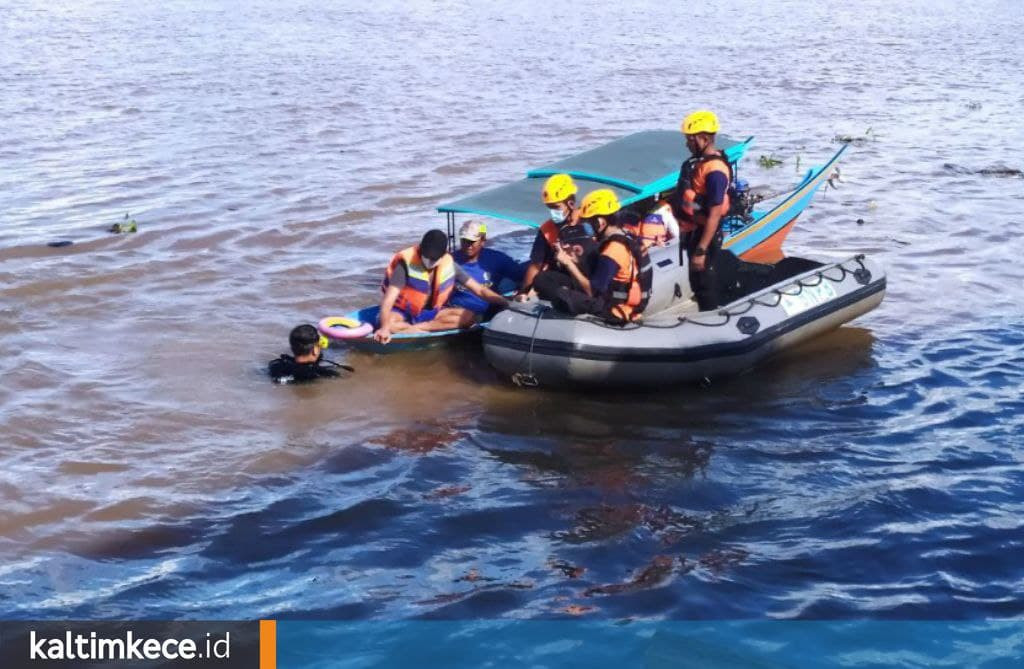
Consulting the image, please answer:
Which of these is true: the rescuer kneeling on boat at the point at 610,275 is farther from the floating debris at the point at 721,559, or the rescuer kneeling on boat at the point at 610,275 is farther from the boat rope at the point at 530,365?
the floating debris at the point at 721,559

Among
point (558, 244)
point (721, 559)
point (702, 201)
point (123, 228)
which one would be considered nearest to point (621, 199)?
point (702, 201)

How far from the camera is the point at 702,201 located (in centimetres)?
994

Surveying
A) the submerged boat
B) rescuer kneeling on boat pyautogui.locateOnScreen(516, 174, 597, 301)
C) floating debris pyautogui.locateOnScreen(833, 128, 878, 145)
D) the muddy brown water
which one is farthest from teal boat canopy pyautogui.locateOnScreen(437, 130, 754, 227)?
floating debris pyautogui.locateOnScreen(833, 128, 878, 145)

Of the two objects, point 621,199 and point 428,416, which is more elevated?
point 621,199

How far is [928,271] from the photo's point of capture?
41.8 feet

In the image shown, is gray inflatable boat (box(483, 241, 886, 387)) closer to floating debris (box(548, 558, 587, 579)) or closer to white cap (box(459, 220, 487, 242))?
white cap (box(459, 220, 487, 242))

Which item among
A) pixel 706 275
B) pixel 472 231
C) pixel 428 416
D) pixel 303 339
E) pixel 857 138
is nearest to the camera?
pixel 428 416

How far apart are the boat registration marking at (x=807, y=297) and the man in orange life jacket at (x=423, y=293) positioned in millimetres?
2383

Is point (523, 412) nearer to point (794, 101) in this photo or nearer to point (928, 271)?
point (928, 271)

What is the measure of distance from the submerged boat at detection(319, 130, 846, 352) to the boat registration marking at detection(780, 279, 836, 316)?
132 cm

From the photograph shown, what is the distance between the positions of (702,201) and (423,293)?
8.10ft

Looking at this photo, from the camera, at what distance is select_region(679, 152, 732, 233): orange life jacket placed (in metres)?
9.79

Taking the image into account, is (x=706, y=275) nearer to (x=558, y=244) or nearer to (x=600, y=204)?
(x=558, y=244)

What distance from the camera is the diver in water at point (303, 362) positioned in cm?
945
